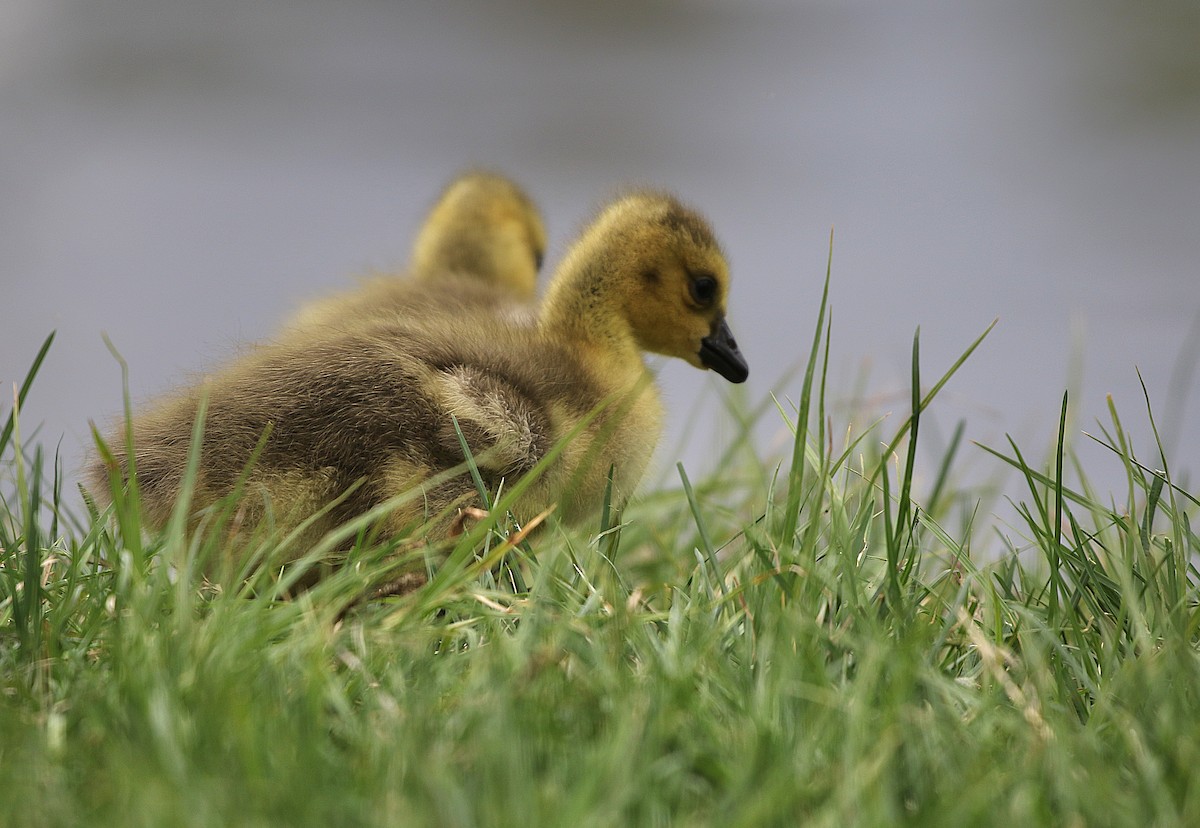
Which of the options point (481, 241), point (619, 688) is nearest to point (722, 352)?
point (481, 241)

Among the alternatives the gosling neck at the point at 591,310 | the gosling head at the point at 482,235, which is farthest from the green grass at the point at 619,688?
the gosling head at the point at 482,235

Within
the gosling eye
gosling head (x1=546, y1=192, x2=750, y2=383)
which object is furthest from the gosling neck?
the gosling eye

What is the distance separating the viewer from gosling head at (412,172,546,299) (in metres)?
3.04

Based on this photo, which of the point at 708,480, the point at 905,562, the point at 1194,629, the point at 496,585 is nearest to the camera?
the point at 1194,629

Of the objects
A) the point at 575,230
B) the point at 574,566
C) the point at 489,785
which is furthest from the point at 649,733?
the point at 575,230

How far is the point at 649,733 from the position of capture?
1.02m

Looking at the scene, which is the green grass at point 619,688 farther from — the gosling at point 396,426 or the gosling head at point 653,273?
the gosling head at point 653,273

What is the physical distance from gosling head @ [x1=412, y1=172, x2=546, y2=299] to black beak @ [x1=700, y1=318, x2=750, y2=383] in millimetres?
869

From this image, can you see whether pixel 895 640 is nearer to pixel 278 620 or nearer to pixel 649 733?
pixel 649 733

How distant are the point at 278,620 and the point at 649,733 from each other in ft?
1.35

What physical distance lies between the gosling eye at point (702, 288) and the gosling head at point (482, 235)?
90cm

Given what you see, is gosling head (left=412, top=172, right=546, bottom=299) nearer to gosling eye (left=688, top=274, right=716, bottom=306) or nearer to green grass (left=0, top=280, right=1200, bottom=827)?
gosling eye (left=688, top=274, right=716, bottom=306)

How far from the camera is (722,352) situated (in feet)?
7.21

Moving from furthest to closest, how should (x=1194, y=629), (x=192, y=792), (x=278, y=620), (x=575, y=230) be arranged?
(x=575, y=230), (x=1194, y=629), (x=278, y=620), (x=192, y=792)
